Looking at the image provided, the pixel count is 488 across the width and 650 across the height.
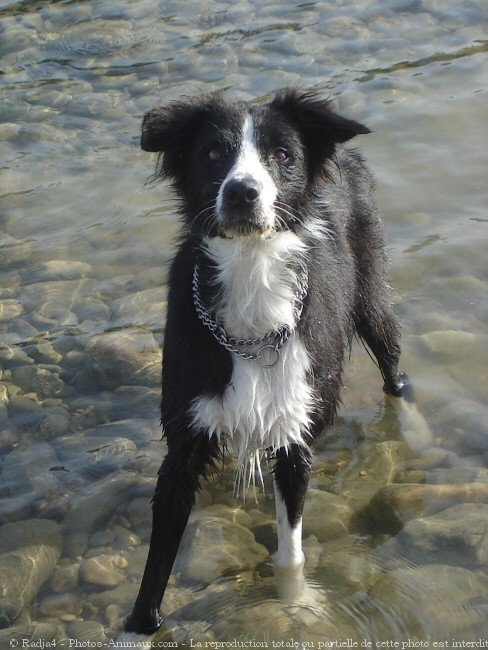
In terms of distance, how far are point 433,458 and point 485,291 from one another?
5.79ft

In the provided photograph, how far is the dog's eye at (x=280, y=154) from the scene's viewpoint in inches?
156

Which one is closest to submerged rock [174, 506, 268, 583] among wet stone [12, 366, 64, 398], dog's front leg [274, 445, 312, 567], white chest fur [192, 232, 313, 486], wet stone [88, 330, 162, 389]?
dog's front leg [274, 445, 312, 567]

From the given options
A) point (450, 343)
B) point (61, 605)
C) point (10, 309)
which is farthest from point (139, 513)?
point (450, 343)

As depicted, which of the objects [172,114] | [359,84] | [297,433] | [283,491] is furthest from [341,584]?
[359,84]

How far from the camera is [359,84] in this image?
9.06 metres

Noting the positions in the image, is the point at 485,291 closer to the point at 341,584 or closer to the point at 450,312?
the point at 450,312

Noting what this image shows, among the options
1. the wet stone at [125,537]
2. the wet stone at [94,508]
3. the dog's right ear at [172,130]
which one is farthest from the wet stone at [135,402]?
the dog's right ear at [172,130]

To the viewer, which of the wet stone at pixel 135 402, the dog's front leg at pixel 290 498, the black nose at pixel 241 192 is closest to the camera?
the black nose at pixel 241 192

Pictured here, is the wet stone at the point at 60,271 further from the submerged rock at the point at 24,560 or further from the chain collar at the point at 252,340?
the chain collar at the point at 252,340

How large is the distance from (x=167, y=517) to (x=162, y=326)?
2333 mm

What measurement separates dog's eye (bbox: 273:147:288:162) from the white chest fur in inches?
12.8

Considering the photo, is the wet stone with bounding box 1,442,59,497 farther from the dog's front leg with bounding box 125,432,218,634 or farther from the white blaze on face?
the white blaze on face

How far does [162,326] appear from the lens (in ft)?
20.4

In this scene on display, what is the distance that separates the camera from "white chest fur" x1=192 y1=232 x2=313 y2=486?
3.97 m
